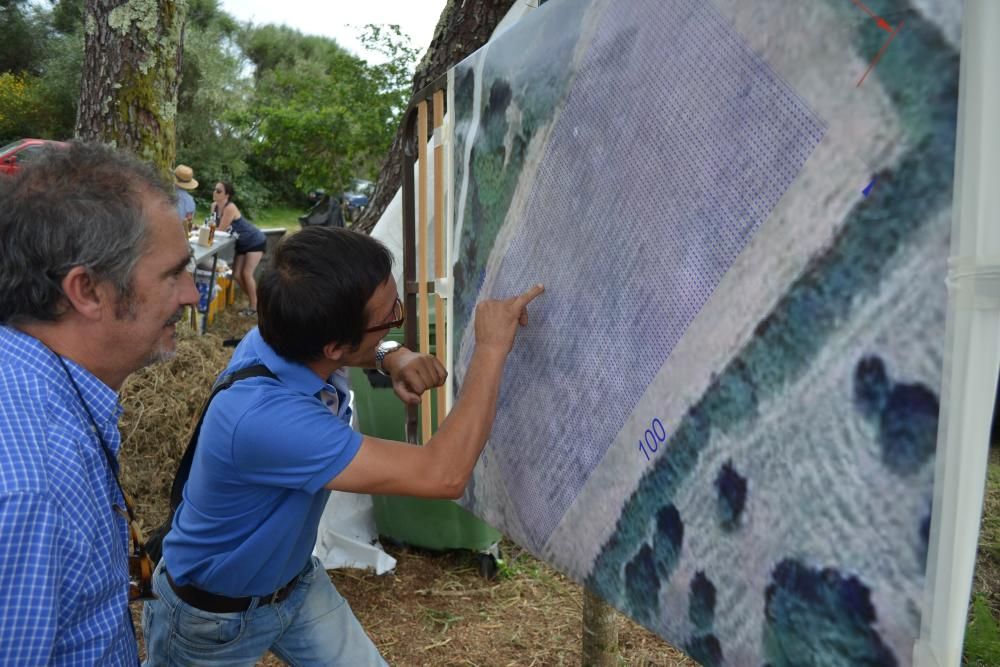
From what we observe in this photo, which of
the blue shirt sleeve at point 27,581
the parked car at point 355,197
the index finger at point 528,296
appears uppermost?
the index finger at point 528,296

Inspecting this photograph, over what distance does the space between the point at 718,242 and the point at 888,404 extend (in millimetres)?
341

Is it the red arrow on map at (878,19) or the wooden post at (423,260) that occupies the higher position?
the red arrow on map at (878,19)

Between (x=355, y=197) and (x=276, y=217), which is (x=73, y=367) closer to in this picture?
(x=355, y=197)

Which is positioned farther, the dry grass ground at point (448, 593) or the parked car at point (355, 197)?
the parked car at point (355, 197)

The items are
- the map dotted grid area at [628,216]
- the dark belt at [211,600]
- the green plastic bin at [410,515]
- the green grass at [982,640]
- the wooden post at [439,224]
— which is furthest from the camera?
the green plastic bin at [410,515]

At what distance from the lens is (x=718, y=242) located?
1146 millimetres

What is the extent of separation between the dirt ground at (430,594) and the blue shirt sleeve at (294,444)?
1.97 m

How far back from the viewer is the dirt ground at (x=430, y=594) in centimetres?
325

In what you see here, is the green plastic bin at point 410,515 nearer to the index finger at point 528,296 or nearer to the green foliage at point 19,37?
the index finger at point 528,296

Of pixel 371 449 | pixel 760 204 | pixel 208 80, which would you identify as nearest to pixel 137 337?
pixel 371 449

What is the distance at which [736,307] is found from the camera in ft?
3.68

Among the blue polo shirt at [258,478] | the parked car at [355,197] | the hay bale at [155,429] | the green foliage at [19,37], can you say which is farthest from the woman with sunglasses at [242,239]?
the green foliage at [19,37]

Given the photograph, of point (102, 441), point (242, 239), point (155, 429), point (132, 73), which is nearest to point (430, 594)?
point (155, 429)

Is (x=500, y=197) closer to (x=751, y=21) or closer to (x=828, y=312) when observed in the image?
(x=751, y=21)
